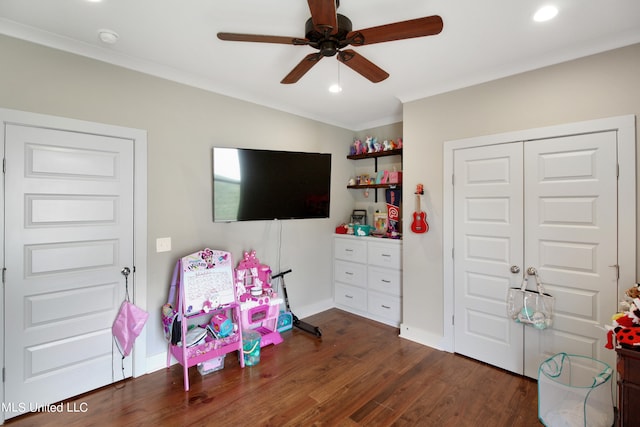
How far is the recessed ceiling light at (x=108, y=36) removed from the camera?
6.57 feet

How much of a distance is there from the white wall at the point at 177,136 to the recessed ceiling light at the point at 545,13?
7.99 ft

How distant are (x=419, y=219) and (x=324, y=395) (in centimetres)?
182

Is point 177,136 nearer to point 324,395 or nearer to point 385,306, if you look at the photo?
point 324,395

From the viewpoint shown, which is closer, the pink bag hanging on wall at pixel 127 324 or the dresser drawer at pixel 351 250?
the pink bag hanging on wall at pixel 127 324

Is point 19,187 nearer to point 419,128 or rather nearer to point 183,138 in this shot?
point 183,138

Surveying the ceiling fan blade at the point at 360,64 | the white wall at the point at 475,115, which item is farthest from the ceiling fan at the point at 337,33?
the white wall at the point at 475,115

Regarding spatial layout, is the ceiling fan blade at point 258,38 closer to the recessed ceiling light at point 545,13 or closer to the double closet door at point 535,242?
the recessed ceiling light at point 545,13

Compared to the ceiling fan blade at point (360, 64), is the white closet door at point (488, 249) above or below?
below

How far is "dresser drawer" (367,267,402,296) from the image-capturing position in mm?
3463

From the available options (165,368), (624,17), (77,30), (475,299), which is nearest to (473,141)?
(624,17)

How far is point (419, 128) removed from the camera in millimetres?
3109

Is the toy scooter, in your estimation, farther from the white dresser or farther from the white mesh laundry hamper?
the white mesh laundry hamper

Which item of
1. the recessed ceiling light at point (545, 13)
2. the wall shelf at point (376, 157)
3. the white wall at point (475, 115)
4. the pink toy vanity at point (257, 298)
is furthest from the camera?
the wall shelf at point (376, 157)

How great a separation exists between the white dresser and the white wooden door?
8.02 feet
